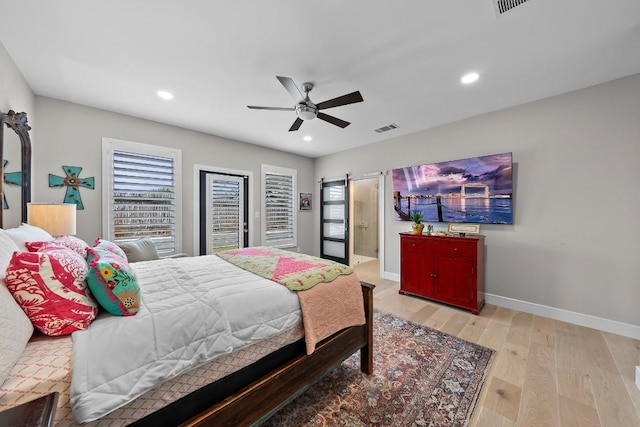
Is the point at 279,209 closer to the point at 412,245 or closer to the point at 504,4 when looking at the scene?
the point at 412,245

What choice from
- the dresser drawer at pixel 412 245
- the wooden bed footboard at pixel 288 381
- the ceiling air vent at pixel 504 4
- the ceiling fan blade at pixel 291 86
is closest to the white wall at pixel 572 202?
the dresser drawer at pixel 412 245

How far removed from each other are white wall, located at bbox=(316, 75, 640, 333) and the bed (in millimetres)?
2582

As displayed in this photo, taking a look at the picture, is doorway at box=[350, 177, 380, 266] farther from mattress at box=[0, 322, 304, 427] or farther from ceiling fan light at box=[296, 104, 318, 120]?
mattress at box=[0, 322, 304, 427]

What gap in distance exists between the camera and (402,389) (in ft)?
5.84

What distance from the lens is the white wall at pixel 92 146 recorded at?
9.28 feet

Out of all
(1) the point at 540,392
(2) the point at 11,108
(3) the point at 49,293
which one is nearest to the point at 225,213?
(2) the point at 11,108

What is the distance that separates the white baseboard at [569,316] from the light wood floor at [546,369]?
0.08m

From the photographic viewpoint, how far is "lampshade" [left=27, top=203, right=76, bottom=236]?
6.62 ft

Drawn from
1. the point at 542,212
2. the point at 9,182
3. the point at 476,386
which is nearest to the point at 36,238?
the point at 9,182

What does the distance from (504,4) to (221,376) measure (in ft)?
9.39

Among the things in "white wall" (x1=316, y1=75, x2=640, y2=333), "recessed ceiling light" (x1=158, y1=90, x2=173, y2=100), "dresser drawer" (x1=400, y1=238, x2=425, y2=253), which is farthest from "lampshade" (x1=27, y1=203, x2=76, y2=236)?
Answer: "white wall" (x1=316, y1=75, x2=640, y2=333)

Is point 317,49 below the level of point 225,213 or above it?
above

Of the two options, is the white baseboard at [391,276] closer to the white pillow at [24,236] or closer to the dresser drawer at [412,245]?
the dresser drawer at [412,245]

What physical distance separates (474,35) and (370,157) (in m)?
2.90
